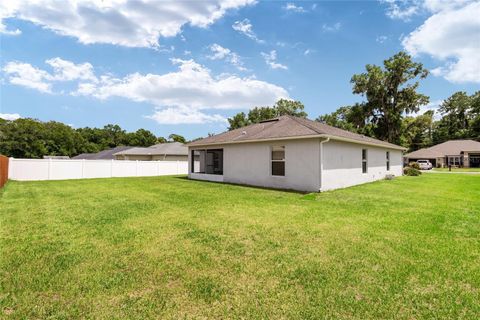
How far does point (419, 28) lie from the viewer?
1349 centimetres

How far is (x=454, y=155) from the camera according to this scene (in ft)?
131

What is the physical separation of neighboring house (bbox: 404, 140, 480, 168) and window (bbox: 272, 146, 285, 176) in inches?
1578

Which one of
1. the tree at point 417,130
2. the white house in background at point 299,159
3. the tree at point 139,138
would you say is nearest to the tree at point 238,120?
the tree at point 417,130

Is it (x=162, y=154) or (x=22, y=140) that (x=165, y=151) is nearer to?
(x=162, y=154)

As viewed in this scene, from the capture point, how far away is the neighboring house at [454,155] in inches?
1522

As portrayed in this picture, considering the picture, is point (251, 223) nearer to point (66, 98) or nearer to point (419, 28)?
point (419, 28)

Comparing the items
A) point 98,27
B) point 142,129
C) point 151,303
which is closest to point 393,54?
point 98,27

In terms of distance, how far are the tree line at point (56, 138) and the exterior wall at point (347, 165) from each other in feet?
173

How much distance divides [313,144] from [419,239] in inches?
265

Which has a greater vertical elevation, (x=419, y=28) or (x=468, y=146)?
(x=419, y=28)

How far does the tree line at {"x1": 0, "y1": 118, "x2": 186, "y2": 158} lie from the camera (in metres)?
44.5

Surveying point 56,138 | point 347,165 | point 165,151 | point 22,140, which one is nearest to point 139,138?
point 56,138

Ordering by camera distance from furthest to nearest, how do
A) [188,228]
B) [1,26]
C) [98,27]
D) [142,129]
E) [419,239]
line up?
[142,129] → [98,27] → [1,26] → [188,228] → [419,239]

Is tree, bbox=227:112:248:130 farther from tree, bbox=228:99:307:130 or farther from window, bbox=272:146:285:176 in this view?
window, bbox=272:146:285:176
